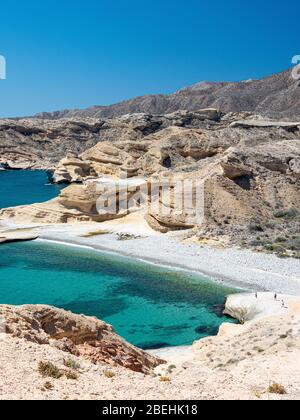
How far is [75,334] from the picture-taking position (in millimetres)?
12203

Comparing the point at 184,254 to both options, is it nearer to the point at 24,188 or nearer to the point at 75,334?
the point at 75,334

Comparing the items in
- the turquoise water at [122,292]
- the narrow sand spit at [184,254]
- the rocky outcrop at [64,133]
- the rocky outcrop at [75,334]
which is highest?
the rocky outcrop at [64,133]

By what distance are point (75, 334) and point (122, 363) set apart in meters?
1.42

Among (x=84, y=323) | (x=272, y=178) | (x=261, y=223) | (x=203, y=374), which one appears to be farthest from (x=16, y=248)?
(x=203, y=374)

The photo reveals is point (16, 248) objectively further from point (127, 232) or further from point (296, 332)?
point (296, 332)

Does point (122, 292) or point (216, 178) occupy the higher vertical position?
point (216, 178)

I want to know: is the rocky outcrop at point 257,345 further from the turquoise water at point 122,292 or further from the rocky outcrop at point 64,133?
the rocky outcrop at point 64,133

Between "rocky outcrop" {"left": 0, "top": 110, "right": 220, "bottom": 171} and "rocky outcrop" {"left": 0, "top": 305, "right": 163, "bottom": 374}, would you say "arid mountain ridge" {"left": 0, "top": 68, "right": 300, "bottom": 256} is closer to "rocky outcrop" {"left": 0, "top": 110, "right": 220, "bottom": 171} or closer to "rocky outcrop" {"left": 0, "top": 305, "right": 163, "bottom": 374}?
"rocky outcrop" {"left": 0, "top": 305, "right": 163, "bottom": 374}

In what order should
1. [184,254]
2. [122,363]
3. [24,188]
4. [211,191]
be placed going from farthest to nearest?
[24,188] → [211,191] → [184,254] → [122,363]

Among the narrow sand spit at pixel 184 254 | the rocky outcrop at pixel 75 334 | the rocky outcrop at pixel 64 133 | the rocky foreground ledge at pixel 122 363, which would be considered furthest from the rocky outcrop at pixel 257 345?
the rocky outcrop at pixel 64 133

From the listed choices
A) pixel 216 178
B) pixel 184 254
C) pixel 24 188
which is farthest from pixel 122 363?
pixel 24 188

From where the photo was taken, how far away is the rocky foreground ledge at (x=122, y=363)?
25.8ft

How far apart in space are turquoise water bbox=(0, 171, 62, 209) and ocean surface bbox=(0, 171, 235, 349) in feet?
96.0

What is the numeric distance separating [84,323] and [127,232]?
27395mm
